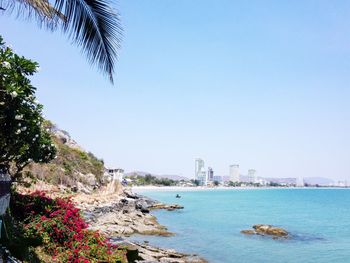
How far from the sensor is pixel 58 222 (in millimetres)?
13508

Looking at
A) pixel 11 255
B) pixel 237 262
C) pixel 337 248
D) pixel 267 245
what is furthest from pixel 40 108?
pixel 337 248

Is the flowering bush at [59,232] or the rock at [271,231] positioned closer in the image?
the flowering bush at [59,232]

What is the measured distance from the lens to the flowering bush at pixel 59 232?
12.3 metres

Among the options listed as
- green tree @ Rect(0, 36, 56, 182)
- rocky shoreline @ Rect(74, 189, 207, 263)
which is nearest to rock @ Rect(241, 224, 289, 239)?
rocky shoreline @ Rect(74, 189, 207, 263)

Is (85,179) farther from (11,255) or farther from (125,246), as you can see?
(11,255)

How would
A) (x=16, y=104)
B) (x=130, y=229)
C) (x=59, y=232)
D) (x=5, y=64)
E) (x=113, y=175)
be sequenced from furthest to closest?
(x=113, y=175), (x=130, y=229), (x=59, y=232), (x=16, y=104), (x=5, y=64)

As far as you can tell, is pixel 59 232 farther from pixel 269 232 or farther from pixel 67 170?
pixel 67 170

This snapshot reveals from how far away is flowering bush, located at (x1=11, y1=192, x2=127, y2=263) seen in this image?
12281mm

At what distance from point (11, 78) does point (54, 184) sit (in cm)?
3149

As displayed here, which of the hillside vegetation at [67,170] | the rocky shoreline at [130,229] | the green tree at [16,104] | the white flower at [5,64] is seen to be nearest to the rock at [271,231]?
the rocky shoreline at [130,229]

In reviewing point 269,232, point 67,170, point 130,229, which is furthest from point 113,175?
point 130,229

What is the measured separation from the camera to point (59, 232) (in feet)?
43.2

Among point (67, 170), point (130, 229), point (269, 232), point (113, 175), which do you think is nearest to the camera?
point (130, 229)

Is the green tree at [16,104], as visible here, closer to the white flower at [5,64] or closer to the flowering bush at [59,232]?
the white flower at [5,64]
